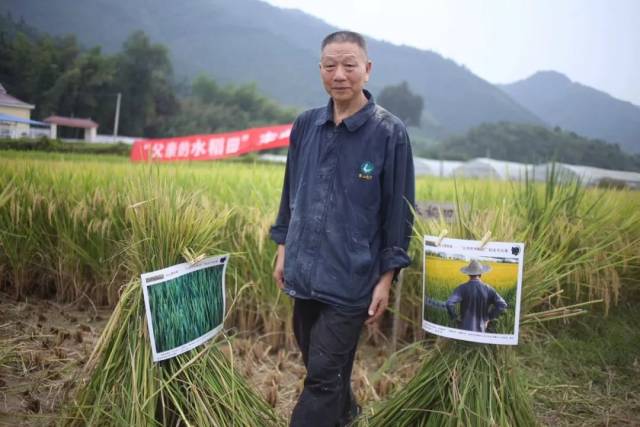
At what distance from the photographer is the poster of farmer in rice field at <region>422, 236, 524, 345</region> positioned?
1560 millimetres

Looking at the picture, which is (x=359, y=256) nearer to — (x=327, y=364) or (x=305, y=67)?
(x=327, y=364)

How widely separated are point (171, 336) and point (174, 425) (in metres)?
0.34

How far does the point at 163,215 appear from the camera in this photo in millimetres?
1615

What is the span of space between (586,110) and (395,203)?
121 inches

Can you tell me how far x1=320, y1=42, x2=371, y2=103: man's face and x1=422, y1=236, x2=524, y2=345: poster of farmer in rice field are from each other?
599 mm

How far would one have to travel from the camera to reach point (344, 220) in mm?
1574

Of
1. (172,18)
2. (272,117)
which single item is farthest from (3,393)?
(272,117)

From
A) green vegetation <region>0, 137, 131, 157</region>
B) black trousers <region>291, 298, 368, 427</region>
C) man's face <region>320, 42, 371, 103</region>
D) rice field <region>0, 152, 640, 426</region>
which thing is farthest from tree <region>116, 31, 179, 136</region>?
black trousers <region>291, 298, 368, 427</region>

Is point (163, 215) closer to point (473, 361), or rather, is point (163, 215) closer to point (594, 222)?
point (473, 361)

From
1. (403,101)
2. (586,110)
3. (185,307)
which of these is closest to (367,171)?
(185,307)

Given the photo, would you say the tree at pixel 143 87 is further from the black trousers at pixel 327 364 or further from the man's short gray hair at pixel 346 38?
the black trousers at pixel 327 364

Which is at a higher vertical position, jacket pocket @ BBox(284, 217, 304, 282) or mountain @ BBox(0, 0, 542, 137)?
mountain @ BBox(0, 0, 542, 137)

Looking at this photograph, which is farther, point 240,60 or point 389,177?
point 240,60

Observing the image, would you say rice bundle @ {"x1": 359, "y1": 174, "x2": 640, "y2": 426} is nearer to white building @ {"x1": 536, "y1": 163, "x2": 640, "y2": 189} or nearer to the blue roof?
white building @ {"x1": 536, "y1": 163, "x2": 640, "y2": 189}
